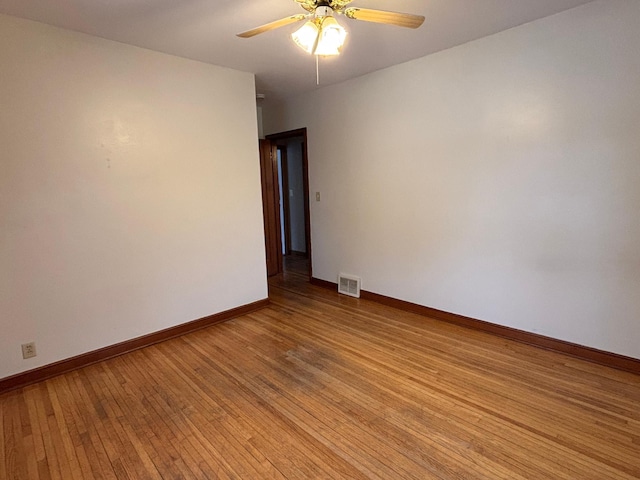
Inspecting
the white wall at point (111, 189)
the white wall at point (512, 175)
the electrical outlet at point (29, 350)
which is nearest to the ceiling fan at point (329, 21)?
the white wall at point (512, 175)

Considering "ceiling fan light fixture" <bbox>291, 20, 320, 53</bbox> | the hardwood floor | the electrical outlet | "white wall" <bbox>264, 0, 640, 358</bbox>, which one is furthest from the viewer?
the electrical outlet

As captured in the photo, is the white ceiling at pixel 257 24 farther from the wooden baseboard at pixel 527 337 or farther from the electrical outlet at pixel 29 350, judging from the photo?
the wooden baseboard at pixel 527 337

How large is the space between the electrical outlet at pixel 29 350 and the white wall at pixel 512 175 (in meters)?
3.12

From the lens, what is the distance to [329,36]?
1.83 meters

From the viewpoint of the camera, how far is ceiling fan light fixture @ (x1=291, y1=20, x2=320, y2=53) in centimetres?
185

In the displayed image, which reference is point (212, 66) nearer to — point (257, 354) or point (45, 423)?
point (257, 354)

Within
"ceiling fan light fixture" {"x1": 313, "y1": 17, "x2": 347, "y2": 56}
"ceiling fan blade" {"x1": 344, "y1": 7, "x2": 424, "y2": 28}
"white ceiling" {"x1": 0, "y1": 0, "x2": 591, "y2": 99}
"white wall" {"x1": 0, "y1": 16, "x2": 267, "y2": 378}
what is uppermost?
"white ceiling" {"x1": 0, "y1": 0, "x2": 591, "y2": 99}

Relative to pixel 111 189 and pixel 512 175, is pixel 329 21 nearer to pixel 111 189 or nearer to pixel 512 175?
pixel 512 175

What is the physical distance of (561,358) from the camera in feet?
8.78

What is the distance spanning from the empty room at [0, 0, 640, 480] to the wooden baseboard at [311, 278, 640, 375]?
2 cm

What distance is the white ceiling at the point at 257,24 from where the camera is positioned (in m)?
2.22

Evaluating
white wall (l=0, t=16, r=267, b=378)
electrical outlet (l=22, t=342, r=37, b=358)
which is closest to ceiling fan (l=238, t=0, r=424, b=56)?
white wall (l=0, t=16, r=267, b=378)

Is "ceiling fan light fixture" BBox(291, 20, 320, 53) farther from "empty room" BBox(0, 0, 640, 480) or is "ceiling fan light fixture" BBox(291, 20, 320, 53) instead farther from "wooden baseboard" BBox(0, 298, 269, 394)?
"wooden baseboard" BBox(0, 298, 269, 394)

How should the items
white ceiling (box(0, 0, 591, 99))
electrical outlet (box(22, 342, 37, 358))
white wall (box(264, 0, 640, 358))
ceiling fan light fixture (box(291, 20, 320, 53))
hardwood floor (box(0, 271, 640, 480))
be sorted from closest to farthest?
hardwood floor (box(0, 271, 640, 480)), ceiling fan light fixture (box(291, 20, 320, 53)), white ceiling (box(0, 0, 591, 99)), white wall (box(264, 0, 640, 358)), electrical outlet (box(22, 342, 37, 358))
